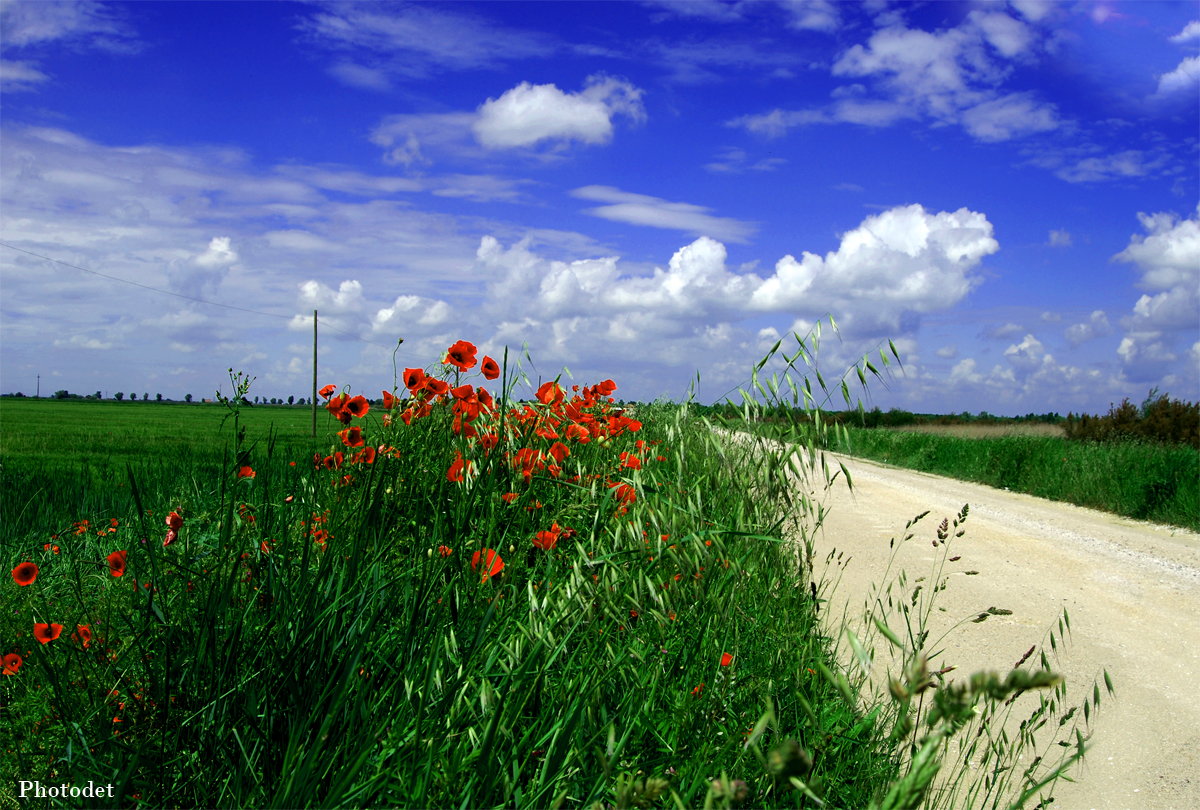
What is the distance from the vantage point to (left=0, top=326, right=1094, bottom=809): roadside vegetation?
151cm

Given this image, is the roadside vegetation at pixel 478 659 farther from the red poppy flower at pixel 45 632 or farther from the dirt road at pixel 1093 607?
the dirt road at pixel 1093 607

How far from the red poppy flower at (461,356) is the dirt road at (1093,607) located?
2.52m

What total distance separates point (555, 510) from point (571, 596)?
3.93ft

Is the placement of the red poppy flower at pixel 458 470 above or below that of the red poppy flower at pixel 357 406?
below

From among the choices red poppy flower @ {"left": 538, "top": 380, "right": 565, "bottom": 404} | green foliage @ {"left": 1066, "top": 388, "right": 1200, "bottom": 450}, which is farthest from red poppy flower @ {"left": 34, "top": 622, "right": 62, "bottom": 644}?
green foliage @ {"left": 1066, "top": 388, "right": 1200, "bottom": 450}

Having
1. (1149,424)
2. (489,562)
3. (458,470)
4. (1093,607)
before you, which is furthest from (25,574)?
(1149,424)

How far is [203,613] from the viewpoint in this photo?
5.90ft

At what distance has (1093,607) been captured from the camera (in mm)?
4898

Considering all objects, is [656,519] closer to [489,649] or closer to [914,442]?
[489,649]

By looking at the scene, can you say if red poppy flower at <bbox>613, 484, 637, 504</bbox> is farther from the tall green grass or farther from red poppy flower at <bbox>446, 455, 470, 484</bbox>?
the tall green grass

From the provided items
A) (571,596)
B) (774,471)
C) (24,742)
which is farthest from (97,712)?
(774,471)

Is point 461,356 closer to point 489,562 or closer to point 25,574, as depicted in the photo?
point 489,562

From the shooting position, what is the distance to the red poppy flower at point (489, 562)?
2.08 m

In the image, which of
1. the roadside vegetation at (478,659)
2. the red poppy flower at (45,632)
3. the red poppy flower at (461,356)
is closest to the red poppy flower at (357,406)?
the roadside vegetation at (478,659)
